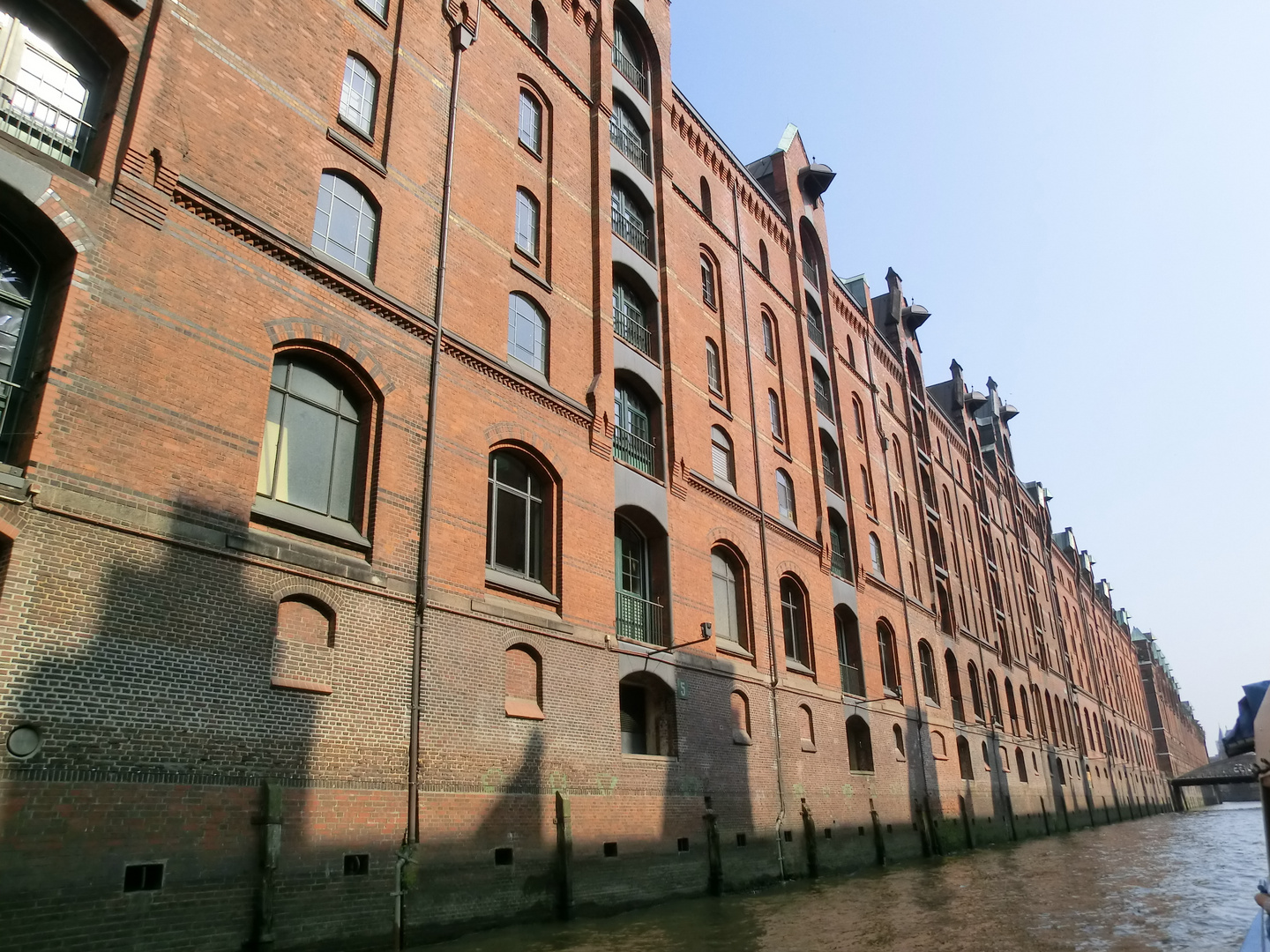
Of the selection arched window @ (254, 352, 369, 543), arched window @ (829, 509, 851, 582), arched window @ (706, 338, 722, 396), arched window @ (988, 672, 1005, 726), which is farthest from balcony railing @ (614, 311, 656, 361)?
arched window @ (988, 672, 1005, 726)

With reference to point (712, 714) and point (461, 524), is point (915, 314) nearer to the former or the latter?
point (712, 714)

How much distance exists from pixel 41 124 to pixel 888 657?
26689mm

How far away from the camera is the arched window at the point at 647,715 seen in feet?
55.3

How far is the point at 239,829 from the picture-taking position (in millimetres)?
9352

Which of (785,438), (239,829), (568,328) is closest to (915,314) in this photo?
(785,438)

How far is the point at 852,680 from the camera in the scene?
26031mm

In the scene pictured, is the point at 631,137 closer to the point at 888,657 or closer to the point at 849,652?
the point at 849,652

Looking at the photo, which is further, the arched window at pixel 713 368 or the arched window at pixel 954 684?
the arched window at pixel 954 684

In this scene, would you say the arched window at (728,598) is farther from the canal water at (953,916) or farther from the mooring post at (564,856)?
the mooring post at (564,856)

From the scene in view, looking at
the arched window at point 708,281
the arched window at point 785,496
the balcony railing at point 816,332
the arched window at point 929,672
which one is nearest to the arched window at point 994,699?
the arched window at point 929,672

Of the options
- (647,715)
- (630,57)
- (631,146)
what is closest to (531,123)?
(631,146)

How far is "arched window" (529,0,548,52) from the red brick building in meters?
0.11

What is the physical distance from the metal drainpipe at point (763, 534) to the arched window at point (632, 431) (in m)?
4.60

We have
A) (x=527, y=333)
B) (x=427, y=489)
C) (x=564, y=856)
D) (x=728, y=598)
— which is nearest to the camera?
(x=427, y=489)
